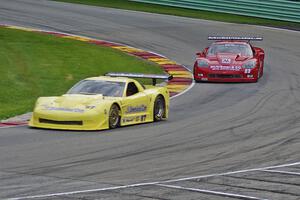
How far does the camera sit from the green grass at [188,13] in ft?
137

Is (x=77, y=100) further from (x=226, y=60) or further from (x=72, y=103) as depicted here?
(x=226, y=60)

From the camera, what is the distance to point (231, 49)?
94.9 feet

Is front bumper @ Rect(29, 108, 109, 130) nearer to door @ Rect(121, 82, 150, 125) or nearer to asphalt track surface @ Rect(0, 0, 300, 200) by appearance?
asphalt track surface @ Rect(0, 0, 300, 200)

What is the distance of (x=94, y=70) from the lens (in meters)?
28.2

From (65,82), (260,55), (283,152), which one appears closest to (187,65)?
(260,55)

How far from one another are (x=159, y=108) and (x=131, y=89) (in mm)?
960

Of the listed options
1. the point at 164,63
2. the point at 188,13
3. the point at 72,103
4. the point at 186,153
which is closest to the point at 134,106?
the point at 72,103

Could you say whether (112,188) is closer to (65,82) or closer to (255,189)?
(255,189)

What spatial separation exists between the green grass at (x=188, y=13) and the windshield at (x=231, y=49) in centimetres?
1180

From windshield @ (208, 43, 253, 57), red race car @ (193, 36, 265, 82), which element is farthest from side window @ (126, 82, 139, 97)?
windshield @ (208, 43, 253, 57)

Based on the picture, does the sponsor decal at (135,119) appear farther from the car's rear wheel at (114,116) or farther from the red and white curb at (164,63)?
the red and white curb at (164,63)

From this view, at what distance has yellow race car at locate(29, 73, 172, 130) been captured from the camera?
57.3ft

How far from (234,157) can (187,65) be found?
53.8 ft

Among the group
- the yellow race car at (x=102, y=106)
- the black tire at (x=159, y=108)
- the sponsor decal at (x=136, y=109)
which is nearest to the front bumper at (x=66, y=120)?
the yellow race car at (x=102, y=106)
